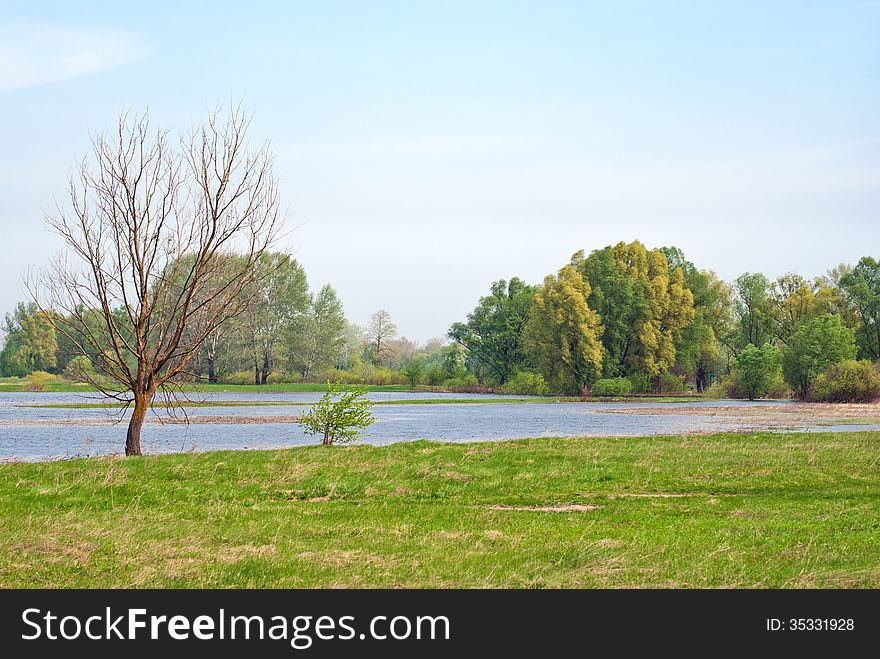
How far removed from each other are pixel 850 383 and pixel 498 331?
141ft

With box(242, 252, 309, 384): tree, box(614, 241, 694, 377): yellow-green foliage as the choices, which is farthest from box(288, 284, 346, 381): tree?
box(614, 241, 694, 377): yellow-green foliage

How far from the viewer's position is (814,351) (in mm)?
80625

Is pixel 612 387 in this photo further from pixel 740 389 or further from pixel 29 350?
pixel 29 350

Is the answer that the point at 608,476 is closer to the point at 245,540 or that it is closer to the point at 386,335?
the point at 245,540

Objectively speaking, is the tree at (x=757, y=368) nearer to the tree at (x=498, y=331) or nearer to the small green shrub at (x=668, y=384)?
the small green shrub at (x=668, y=384)

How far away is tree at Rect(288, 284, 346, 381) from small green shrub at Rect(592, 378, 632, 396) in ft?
106

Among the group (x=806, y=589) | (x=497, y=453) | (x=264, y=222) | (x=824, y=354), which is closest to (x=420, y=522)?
(x=806, y=589)

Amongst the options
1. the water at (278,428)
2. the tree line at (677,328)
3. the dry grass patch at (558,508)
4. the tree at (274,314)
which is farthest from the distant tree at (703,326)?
the dry grass patch at (558,508)

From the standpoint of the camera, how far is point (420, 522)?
14.4 metres

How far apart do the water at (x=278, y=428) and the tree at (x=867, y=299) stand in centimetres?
4003

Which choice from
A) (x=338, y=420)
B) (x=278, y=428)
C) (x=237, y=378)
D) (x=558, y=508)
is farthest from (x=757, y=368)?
(x=558, y=508)

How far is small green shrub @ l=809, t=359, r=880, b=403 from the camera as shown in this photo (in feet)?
239

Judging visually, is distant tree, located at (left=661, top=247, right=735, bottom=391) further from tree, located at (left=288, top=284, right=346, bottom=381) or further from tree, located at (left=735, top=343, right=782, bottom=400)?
tree, located at (left=288, top=284, right=346, bottom=381)
